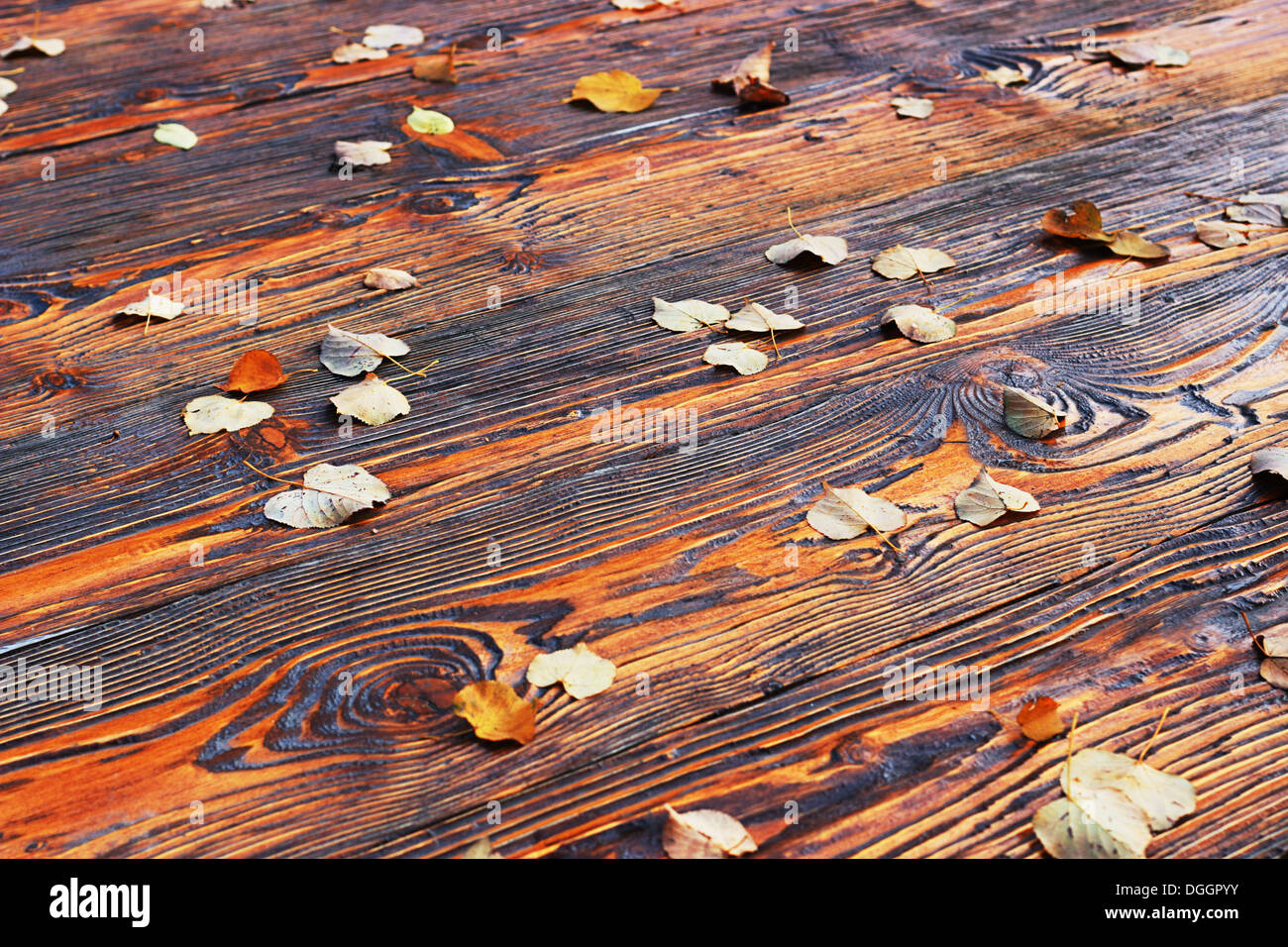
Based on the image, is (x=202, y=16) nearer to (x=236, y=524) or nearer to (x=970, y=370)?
(x=236, y=524)

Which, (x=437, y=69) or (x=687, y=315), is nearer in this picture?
(x=687, y=315)

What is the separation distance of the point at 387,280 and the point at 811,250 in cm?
67

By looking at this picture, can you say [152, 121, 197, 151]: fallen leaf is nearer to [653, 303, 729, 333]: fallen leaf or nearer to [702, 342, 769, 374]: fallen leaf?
[653, 303, 729, 333]: fallen leaf

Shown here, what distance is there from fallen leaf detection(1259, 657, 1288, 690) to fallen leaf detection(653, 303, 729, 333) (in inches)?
32.0

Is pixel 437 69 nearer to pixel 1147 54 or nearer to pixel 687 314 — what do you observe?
pixel 687 314

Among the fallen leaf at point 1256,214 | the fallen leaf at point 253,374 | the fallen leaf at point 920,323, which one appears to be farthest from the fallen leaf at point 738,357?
the fallen leaf at point 1256,214

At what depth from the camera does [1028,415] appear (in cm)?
129

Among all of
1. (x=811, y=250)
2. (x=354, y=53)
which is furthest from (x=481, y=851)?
(x=354, y=53)

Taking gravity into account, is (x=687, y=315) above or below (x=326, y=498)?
above

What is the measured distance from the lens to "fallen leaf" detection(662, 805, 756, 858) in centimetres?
87

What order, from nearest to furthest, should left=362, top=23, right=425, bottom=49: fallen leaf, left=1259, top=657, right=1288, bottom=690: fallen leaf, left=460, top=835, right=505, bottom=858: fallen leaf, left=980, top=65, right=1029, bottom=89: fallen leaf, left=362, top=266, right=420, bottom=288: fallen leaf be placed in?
1. left=460, top=835, right=505, bottom=858: fallen leaf
2. left=1259, top=657, right=1288, bottom=690: fallen leaf
3. left=362, top=266, right=420, bottom=288: fallen leaf
4. left=980, top=65, right=1029, bottom=89: fallen leaf
5. left=362, top=23, right=425, bottom=49: fallen leaf

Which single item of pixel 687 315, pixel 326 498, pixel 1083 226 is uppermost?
pixel 1083 226

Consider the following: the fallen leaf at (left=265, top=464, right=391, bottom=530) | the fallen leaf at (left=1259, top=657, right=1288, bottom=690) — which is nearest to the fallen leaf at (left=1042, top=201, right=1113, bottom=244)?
the fallen leaf at (left=1259, top=657, right=1288, bottom=690)

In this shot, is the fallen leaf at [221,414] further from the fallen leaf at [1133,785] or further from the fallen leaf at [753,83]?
the fallen leaf at [753,83]
